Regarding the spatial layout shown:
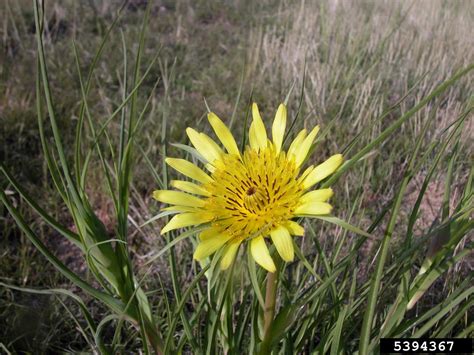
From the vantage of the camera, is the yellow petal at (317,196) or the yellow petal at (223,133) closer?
the yellow petal at (317,196)

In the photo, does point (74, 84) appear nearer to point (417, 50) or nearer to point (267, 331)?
point (417, 50)

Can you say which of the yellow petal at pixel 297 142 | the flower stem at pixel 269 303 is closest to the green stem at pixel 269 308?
the flower stem at pixel 269 303

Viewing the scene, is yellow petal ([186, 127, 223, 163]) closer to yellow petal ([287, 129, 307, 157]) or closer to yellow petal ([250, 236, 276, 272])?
yellow petal ([287, 129, 307, 157])

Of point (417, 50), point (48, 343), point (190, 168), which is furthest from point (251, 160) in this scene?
point (417, 50)

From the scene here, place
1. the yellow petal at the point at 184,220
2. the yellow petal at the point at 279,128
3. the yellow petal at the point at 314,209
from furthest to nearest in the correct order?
the yellow petal at the point at 279,128, the yellow petal at the point at 184,220, the yellow petal at the point at 314,209

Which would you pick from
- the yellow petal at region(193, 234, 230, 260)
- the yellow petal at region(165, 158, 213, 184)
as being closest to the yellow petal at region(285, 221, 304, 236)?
the yellow petal at region(193, 234, 230, 260)

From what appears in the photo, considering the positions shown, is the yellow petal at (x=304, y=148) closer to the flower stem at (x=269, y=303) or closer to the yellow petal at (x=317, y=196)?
the yellow petal at (x=317, y=196)

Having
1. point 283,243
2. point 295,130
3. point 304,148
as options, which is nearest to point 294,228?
point 283,243
